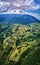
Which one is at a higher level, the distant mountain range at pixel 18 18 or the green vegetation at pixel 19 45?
the distant mountain range at pixel 18 18

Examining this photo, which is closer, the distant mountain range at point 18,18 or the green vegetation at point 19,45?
the green vegetation at point 19,45

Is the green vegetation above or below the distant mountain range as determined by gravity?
below

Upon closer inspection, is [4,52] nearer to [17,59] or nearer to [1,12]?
[17,59]

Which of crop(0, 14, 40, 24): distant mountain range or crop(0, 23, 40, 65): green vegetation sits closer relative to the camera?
crop(0, 23, 40, 65): green vegetation

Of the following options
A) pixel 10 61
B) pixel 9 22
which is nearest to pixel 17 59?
pixel 10 61
